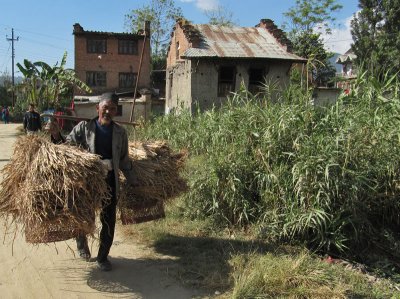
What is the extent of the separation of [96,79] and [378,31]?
20430 millimetres

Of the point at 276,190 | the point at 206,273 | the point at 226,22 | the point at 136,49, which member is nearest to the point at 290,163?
the point at 276,190

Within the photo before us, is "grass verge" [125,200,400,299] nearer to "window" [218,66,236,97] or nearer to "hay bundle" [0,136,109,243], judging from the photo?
"hay bundle" [0,136,109,243]

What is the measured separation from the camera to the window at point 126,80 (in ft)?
105

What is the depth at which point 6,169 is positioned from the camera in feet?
11.5

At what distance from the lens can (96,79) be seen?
31281 millimetres

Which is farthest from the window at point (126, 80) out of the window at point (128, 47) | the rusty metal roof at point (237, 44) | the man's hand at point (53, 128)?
the man's hand at point (53, 128)

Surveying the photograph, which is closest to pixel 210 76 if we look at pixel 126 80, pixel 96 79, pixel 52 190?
pixel 52 190

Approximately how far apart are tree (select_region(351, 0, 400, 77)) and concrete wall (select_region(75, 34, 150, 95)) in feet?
50.5

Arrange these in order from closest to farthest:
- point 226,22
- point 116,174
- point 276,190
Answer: point 116,174, point 276,190, point 226,22

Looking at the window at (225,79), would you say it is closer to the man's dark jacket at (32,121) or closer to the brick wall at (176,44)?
the brick wall at (176,44)

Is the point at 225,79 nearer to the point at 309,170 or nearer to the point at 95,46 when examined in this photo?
the point at 309,170

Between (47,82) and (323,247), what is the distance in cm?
1885

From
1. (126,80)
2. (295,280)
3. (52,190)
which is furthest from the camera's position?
(126,80)

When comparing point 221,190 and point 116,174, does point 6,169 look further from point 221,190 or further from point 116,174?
point 221,190
